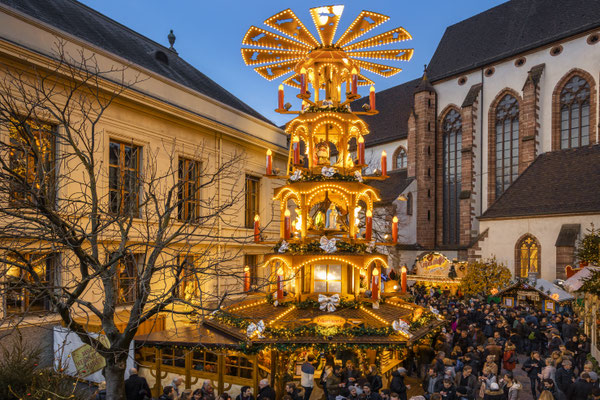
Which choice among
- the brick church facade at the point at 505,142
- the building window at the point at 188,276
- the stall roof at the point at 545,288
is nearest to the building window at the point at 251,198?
the building window at the point at 188,276

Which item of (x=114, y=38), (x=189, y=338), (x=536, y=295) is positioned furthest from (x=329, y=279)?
(x=114, y=38)

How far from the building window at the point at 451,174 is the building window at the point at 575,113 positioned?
27.2 ft

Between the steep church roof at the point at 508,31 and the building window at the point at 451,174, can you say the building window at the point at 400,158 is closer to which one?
the building window at the point at 451,174

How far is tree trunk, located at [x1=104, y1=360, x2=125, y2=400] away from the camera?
7.18 m

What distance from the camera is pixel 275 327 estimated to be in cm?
1254

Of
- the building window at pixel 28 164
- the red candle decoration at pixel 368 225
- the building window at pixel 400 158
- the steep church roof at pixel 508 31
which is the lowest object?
the red candle decoration at pixel 368 225

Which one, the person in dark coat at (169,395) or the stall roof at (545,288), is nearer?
the person in dark coat at (169,395)

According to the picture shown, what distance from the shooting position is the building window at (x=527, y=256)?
2772cm

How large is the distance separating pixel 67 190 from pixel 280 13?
8.26 m

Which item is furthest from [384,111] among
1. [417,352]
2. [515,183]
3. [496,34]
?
[417,352]

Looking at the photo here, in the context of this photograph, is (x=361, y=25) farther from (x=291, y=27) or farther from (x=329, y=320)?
(x=329, y=320)

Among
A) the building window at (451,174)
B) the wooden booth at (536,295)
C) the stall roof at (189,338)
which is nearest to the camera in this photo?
the stall roof at (189,338)

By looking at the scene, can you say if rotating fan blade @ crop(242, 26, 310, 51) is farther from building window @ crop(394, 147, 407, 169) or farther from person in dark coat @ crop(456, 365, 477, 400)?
building window @ crop(394, 147, 407, 169)

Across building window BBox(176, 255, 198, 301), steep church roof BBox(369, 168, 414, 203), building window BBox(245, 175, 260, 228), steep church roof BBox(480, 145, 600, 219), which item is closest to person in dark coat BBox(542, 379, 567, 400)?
building window BBox(176, 255, 198, 301)
